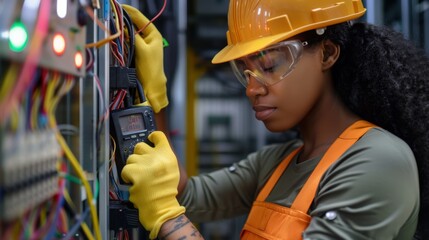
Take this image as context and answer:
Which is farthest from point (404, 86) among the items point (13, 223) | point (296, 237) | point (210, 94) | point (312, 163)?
point (210, 94)

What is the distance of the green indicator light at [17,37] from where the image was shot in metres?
0.62

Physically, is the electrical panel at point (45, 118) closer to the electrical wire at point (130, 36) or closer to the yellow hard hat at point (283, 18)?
the electrical wire at point (130, 36)

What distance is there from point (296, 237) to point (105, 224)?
50 centimetres

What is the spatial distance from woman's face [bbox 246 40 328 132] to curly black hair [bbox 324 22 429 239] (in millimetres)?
104

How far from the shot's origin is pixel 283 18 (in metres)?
1.27

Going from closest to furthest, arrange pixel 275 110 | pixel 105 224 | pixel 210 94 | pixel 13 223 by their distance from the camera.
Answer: pixel 13 223 < pixel 105 224 < pixel 275 110 < pixel 210 94

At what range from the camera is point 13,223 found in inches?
24.5

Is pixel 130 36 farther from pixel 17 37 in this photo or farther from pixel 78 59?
pixel 17 37

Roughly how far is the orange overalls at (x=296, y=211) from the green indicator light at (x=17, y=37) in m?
0.84

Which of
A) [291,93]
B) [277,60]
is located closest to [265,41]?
[277,60]

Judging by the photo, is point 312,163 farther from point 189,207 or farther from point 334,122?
point 189,207

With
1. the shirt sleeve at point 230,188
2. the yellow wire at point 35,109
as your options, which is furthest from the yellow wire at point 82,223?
the shirt sleeve at point 230,188

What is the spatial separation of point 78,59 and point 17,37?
0.18m

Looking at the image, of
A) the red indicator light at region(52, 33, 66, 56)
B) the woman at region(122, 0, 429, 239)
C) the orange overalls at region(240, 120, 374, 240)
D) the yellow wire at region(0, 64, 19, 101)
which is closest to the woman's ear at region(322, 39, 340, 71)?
the woman at region(122, 0, 429, 239)
